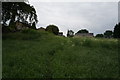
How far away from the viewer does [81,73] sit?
5.73 m

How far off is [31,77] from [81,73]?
5.87ft

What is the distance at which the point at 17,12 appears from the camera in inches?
791

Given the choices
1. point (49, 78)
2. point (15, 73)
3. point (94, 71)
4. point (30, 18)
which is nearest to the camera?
point (49, 78)

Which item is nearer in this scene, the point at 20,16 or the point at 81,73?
the point at 81,73

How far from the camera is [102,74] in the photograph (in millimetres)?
5641

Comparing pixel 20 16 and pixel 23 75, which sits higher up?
pixel 20 16

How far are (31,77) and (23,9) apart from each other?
53.4 ft


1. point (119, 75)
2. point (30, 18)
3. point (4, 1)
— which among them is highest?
point (4, 1)

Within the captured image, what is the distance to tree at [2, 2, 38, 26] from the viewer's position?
1886 cm

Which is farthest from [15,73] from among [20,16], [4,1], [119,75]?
[20,16]

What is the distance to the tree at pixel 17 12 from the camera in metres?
18.9

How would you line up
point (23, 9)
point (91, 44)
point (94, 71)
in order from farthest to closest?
point (23, 9) → point (91, 44) → point (94, 71)

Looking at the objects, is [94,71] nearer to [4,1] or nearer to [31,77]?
[31,77]

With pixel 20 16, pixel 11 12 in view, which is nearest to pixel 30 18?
pixel 20 16
